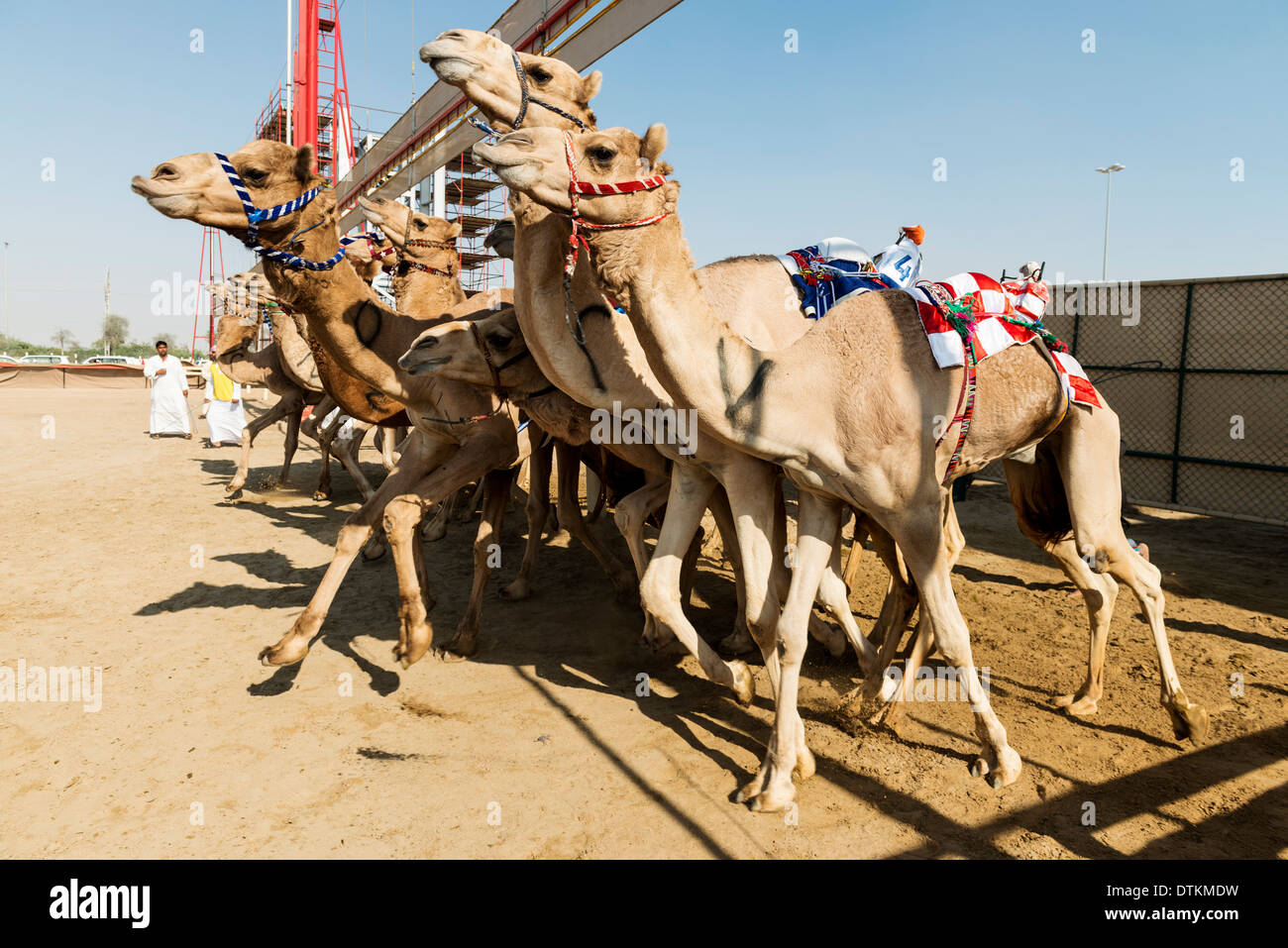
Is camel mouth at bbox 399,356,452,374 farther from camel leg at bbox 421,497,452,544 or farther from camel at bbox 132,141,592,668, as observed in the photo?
camel leg at bbox 421,497,452,544

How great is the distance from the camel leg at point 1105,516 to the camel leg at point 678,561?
6.39 feet

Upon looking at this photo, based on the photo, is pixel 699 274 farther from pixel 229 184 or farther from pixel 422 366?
pixel 229 184

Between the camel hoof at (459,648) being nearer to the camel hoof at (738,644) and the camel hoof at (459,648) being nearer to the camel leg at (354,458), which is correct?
the camel hoof at (738,644)

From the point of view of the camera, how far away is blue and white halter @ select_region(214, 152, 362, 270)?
427 cm

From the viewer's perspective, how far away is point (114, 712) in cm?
436

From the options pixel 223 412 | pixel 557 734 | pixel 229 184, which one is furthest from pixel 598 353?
pixel 223 412

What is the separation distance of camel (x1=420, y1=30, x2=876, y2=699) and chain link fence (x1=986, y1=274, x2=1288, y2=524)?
8.46 metres

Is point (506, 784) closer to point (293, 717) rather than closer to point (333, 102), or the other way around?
point (293, 717)

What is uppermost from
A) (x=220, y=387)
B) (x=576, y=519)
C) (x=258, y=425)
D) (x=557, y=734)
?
(x=220, y=387)

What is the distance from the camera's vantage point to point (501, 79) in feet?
13.1

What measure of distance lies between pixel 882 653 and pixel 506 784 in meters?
2.16

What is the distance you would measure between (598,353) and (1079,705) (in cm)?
335

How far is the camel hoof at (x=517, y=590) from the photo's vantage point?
6.71 metres

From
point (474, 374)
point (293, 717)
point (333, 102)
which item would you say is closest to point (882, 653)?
point (474, 374)
